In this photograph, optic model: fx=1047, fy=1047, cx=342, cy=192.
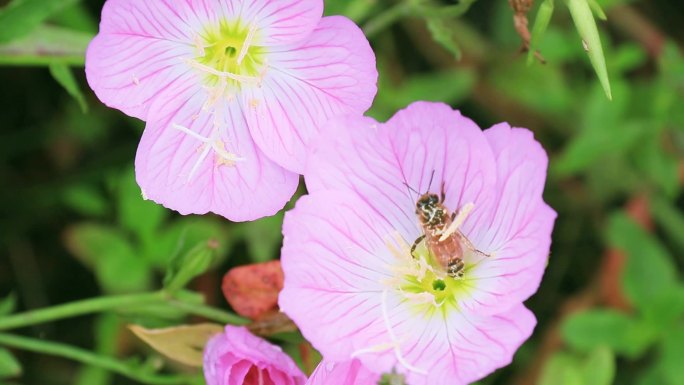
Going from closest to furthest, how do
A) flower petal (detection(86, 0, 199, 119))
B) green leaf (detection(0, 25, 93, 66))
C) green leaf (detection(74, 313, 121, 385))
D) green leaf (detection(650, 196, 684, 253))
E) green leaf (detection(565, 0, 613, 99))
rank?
green leaf (detection(565, 0, 613, 99)) < flower petal (detection(86, 0, 199, 119)) < green leaf (detection(0, 25, 93, 66)) < green leaf (detection(74, 313, 121, 385)) < green leaf (detection(650, 196, 684, 253))

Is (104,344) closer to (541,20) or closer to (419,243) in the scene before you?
(419,243)

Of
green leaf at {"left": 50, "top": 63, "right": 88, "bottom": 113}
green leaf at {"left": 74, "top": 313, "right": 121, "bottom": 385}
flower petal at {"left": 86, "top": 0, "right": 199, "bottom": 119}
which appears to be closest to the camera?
flower petal at {"left": 86, "top": 0, "right": 199, "bottom": 119}

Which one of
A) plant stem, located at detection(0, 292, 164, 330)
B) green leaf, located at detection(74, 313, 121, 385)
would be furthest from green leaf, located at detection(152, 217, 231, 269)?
plant stem, located at detection(0, 292, 164, 330)

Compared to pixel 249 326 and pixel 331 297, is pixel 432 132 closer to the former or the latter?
pixel 331 297

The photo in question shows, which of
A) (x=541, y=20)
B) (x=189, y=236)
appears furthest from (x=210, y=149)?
(x=541, y=20)

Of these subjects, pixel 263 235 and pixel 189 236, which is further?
pixel 263 235

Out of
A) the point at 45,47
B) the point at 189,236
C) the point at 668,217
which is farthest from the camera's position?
the point at 668,217

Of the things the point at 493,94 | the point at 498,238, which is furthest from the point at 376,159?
the point at 493,94

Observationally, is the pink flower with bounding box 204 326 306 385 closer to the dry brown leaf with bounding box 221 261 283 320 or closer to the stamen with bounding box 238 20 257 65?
the dry brown leaf with bounding box 221 261 283 320
